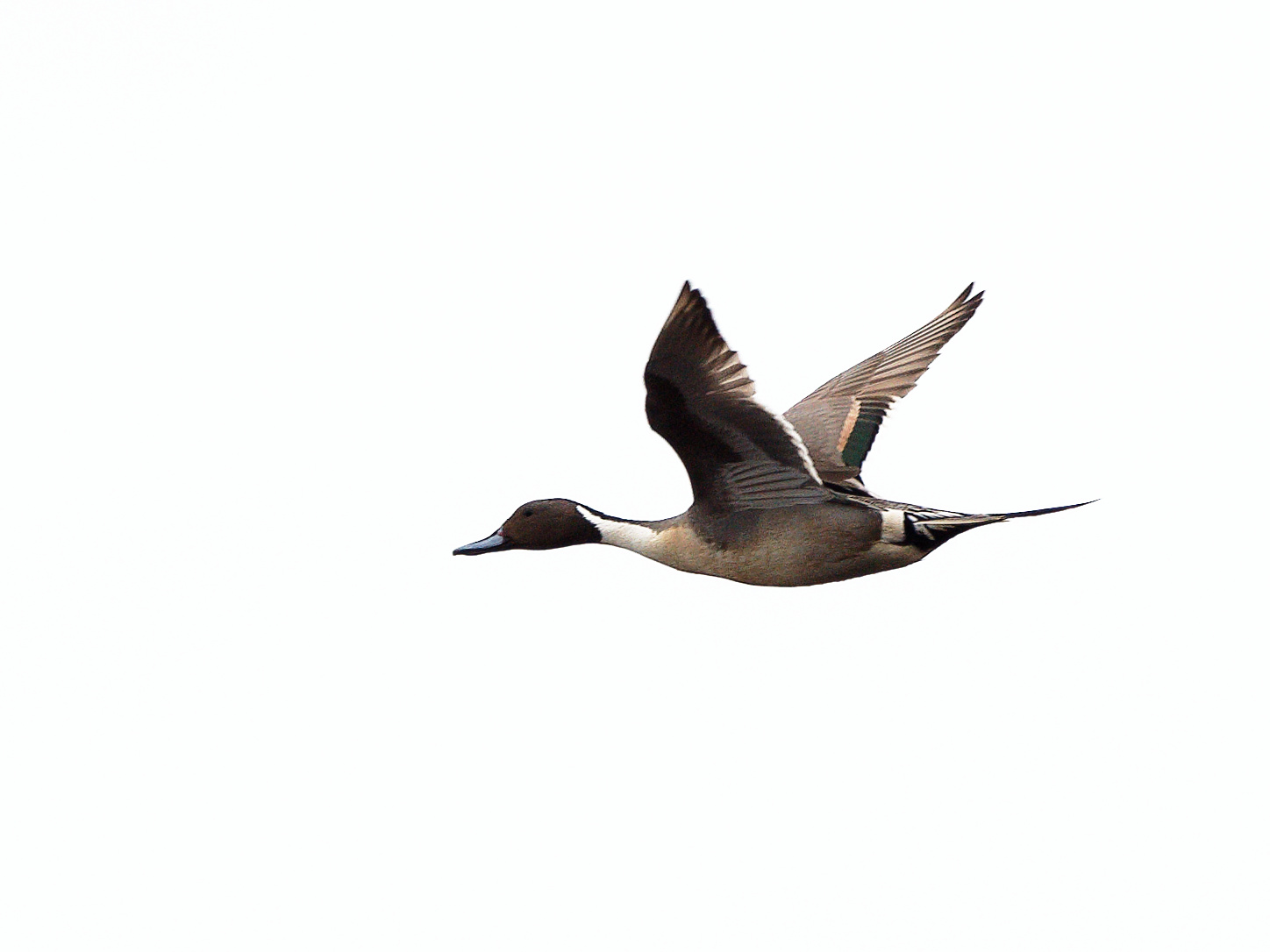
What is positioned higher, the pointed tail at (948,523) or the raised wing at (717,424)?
the raised wing at (717,424)

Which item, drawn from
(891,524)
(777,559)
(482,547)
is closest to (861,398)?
(891,524)

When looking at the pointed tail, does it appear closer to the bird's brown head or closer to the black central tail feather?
the black central tail feather

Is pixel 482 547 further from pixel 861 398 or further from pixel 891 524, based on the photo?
pixel 861 398

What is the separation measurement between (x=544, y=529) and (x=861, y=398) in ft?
7.04

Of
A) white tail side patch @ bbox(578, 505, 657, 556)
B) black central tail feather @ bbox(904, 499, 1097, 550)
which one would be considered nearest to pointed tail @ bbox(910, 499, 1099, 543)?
black central tail feather @ bbox(904, 499, 1097, 550)

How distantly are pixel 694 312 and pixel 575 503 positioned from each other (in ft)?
6.30

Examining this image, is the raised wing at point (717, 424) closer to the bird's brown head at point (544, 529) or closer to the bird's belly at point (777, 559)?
the bird's belly at point (777, 559)

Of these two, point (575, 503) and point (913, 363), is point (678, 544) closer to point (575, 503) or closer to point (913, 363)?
point (575, 503)

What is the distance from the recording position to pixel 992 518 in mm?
7980

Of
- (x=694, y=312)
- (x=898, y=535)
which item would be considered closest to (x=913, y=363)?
(x=898, y=535)

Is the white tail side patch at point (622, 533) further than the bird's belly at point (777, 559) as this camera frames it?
Yes

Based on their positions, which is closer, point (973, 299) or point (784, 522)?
point (784, 522)

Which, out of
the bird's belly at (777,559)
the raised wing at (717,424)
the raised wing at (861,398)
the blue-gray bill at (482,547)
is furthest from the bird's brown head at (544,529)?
the raised wing at (861,398)

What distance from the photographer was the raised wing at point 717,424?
23.1 feet
